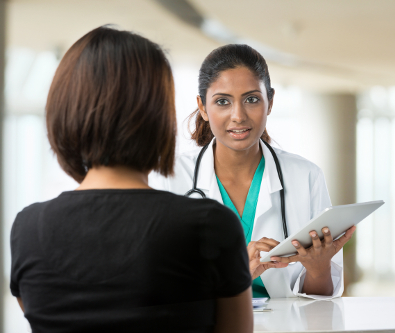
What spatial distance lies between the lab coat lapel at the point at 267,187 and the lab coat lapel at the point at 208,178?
0.16 metres

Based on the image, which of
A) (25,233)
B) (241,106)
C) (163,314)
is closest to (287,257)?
(241,106)

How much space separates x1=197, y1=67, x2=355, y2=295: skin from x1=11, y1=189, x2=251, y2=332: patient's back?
753 mm

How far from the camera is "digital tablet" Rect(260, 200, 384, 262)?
1178 mm

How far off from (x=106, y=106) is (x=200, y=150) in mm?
1214

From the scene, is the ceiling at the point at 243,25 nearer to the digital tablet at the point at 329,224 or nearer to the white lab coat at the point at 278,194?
the white lab coat at the point at 278,194

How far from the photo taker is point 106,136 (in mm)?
709

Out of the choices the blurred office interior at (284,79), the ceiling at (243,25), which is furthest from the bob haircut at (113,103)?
the ceiling at (243,25)

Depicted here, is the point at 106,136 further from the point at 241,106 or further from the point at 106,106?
the point at 241,106

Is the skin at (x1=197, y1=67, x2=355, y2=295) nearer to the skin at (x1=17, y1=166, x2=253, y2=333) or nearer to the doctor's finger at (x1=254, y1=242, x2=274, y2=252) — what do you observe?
the doctor's finger at (x1=254, y1=242, x2=274, y2=252)

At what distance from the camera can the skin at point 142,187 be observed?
728 mm

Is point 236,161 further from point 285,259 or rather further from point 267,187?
point 285,259

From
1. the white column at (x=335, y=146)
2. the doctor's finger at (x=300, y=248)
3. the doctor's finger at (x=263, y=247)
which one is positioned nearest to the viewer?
the doctor's finger at (x=300, y=248)

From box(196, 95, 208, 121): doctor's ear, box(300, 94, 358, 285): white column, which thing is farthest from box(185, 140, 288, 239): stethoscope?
box(300, 94, 358, 285): white column

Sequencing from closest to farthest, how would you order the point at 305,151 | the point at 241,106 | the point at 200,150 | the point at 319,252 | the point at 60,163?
the point at 60,163
the point at 319,252
the point at 241,106
the point at 200,150
the point at 305,151
